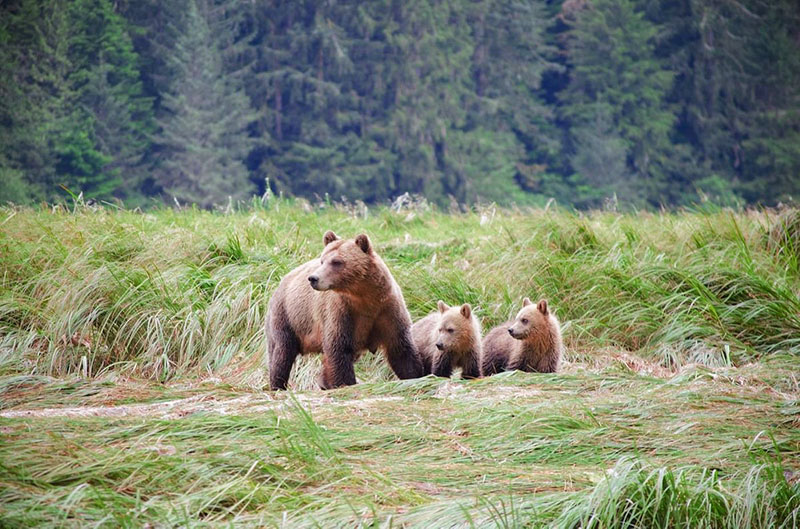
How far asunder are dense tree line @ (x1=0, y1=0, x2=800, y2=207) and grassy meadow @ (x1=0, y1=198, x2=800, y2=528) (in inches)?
729

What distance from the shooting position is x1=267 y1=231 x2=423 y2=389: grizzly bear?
19.2ft

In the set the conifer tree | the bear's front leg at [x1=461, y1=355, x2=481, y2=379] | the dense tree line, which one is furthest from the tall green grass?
the conifer tree

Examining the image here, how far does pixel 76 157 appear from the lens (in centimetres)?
2753

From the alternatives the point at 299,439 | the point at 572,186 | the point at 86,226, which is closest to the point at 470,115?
the point at 572,186

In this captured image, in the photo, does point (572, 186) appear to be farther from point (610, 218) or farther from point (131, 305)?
point (131, 305)

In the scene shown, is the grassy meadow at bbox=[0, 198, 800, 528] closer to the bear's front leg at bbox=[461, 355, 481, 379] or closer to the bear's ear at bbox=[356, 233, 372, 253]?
the bear's front leg at bbox=[461, 355, 481, 379]

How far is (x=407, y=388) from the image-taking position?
5.60 meters

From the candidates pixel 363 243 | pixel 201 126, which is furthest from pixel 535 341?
pixel 201 126

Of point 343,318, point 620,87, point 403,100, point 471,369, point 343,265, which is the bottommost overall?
point 620,87

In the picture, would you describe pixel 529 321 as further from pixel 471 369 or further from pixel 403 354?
pixel 403 354

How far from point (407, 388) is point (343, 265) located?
32.4 inches

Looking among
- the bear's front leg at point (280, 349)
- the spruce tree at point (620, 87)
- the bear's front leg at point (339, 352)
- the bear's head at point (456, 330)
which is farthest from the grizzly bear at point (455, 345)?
the spruce tree at point (620, 87)

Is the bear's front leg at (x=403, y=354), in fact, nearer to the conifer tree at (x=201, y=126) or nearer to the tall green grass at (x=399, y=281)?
the tall green grass at (x=399, y=281)

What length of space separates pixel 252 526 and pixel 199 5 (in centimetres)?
3073
